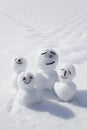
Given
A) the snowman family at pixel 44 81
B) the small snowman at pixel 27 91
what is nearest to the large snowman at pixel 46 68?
the snowman family at pixel 44 81

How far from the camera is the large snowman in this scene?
10.3 ft

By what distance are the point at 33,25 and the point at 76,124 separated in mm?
3629

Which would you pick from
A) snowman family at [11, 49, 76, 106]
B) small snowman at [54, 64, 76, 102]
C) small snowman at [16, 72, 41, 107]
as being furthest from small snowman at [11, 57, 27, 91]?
small snowman at [54, 64, 76, 102]

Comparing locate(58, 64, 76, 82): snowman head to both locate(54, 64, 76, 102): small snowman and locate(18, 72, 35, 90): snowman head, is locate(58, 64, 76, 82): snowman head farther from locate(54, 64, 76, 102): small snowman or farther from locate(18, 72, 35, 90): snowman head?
locate(18, 72, 35, 90): snowman head

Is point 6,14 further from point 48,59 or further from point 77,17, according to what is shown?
point 48,59

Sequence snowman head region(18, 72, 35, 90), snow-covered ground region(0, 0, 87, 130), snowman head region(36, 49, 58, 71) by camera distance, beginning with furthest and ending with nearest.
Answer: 1. snowman head region(36, 49, 58, 71)
2. snowman head region(18, 72, 35, 90)
3. snow-covered ground region(0, 0, 87, 130)

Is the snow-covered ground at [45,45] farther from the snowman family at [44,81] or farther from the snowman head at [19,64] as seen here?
the snowman head at [19,64]

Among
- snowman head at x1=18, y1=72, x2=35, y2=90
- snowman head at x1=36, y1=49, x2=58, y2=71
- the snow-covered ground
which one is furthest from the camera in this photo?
snowman head at x1=36, y1=49, x2=58, y2=71

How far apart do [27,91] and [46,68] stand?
0.35 m

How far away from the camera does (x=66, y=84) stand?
3.07m

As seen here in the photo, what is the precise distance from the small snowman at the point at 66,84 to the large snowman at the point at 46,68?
0.50 feet

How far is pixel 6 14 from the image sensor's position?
7125mm

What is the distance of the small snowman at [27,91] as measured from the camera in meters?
2.95

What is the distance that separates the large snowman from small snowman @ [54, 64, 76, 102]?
0.50ft
